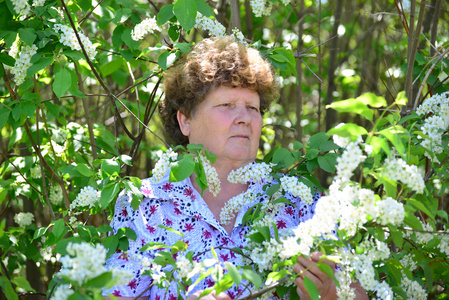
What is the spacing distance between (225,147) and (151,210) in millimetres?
393

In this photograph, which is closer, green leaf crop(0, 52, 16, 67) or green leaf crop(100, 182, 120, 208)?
green leaf crop(100, 182, 120, 208)

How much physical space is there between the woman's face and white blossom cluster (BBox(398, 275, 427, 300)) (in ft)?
2.51

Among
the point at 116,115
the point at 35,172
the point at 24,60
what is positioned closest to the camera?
the point at 24,60

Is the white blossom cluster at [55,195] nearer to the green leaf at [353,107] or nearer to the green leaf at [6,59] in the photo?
the green leaf at [6,59]

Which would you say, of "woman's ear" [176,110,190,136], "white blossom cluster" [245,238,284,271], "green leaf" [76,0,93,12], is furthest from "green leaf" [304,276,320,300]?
"green leaf" [76,0,93,12]

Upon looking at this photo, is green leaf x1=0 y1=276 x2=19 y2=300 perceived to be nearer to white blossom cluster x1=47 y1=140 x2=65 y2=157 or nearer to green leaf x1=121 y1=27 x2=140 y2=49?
white blossom cluster x1=47 y1=140 x2=65 y2=157

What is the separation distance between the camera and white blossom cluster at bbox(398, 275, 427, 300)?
179cm

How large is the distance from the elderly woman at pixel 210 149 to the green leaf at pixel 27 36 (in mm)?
606

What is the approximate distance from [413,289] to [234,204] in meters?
0.70

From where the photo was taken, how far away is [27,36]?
1986 mm

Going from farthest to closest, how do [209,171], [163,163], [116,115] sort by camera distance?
[116,115] → [209,171] → [163,163]

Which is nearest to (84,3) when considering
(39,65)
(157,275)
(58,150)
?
(39,65)

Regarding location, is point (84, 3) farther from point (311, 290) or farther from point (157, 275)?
point (311, 290)

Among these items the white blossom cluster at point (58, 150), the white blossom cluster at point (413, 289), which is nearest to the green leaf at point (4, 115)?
the white blossom cluster at point (58, 150)
